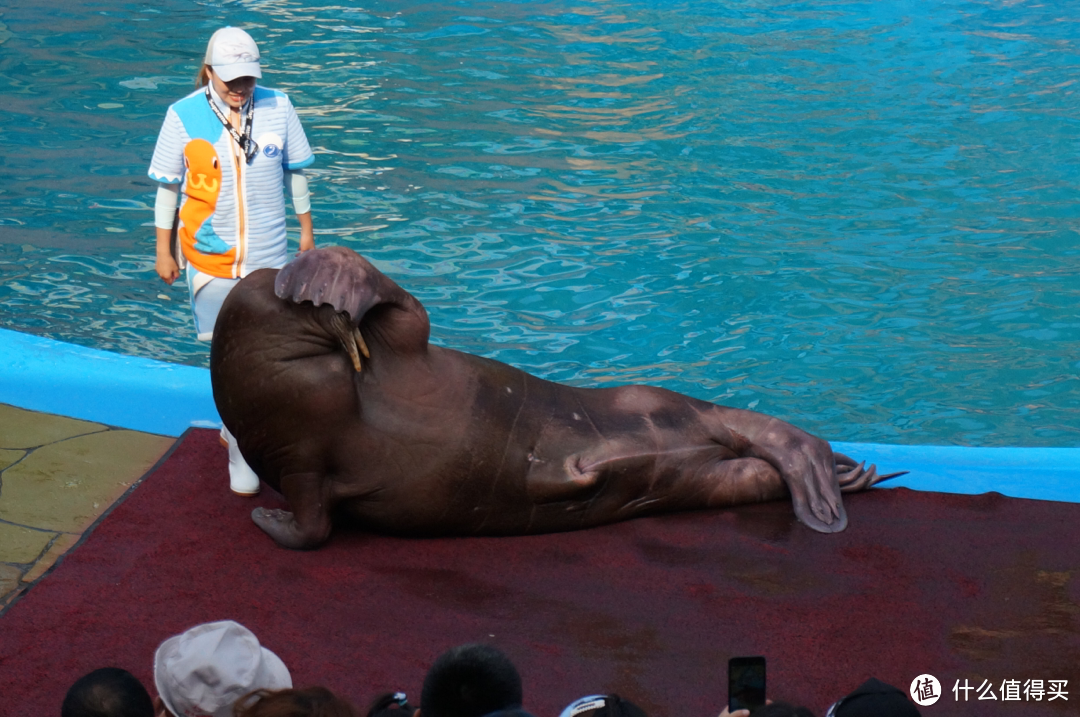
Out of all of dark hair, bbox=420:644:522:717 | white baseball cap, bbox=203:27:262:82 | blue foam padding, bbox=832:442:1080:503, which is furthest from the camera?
blue foam padding, bbox=832:442:1080:503

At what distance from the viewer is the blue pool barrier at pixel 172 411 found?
500 cm

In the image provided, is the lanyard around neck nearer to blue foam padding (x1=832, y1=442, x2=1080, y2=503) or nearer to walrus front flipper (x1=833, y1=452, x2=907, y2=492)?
walrus front flipper (x1=833, y1=452, x2=907, y2=492)

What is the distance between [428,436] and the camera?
423 centimetres

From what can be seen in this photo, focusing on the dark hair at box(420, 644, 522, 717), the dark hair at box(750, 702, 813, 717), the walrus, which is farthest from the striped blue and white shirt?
the dark hair at box(750, 702, 813, 717)

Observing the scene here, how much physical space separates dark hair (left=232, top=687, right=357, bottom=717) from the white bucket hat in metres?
0.28

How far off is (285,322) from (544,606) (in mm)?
1355

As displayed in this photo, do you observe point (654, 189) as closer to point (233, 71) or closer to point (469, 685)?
point (233, 71)

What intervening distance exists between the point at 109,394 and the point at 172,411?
30 cm

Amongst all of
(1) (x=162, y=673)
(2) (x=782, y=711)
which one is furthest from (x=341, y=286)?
(2) (x=782, y=711)

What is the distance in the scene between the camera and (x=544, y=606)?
13.1ft

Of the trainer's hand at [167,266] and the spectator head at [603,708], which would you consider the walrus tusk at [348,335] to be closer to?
the trainer's hand at [167,266]

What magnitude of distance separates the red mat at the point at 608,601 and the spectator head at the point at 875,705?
41.5 inches

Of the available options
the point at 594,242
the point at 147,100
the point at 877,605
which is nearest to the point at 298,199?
the point at 877,605

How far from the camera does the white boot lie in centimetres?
451
